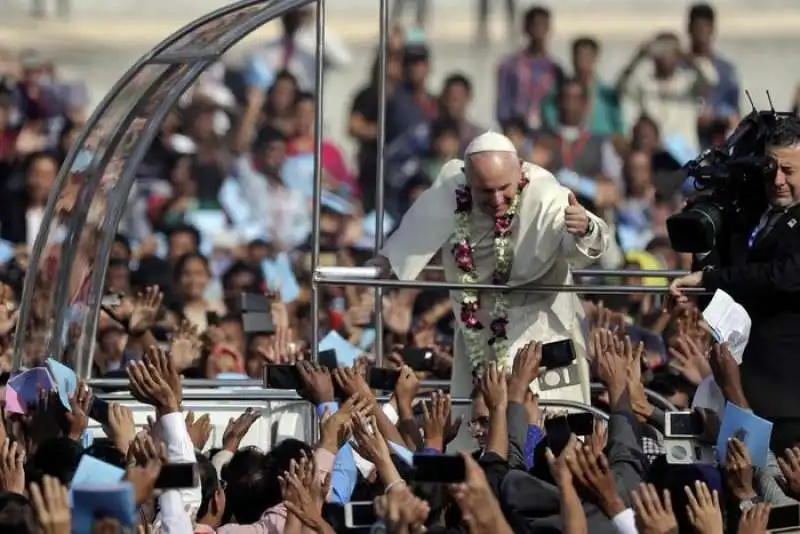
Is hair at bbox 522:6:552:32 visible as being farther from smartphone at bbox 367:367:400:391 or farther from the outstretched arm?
smartphone at bbox 367:367:400:391

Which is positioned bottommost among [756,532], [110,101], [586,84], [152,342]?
[756,532]

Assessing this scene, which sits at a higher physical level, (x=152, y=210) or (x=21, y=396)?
(x=152, y=210)

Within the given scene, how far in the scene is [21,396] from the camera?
9.91 metres

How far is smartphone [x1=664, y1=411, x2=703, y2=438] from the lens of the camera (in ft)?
30.7

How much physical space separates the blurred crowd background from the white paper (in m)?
7.81

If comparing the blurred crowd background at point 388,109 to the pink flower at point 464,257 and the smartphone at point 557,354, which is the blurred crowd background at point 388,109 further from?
the smartphone at point 557,354

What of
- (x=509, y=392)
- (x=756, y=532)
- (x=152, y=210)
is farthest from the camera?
(x=152, y=210)

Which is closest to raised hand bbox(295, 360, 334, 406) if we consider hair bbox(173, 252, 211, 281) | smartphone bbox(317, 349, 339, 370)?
smartphone bbox(317, 349, 339, 370)

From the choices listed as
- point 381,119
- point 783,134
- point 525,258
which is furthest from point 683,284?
point 381,119

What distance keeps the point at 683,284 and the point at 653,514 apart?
104 inches

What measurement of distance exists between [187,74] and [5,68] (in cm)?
1057

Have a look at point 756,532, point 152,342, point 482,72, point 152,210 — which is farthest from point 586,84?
point 756,532

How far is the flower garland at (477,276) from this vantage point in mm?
11352

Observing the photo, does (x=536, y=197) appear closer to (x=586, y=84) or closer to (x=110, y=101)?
(x=110, y=101)
